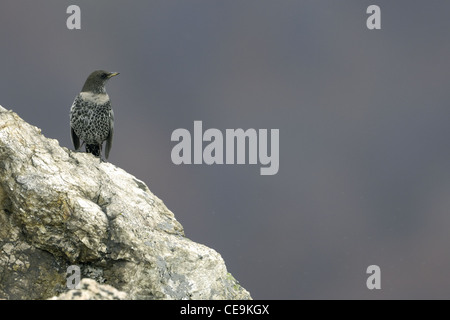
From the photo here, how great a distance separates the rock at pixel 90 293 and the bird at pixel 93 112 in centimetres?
693

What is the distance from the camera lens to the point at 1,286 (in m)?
8.72

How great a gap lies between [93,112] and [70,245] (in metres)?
4.87

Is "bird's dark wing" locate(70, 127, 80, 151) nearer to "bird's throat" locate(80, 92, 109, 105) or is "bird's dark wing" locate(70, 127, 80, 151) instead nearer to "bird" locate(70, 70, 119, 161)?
"bird" locate(70, 70, 119, 161)

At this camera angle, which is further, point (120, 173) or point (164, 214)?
point (120, 173)

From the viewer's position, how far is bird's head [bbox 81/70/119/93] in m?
13.1

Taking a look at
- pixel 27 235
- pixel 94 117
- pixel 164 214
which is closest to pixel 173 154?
pixel 94 117

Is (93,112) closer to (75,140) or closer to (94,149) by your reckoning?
(94,149)

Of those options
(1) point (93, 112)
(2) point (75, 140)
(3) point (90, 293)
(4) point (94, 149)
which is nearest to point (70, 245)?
(3) point (90, 293)

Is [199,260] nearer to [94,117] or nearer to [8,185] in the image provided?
[8,185]

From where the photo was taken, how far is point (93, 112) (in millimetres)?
13133

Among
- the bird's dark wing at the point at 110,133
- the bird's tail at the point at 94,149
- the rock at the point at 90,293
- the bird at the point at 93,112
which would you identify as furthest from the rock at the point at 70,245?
the bird's dark wing at the point at 110,133

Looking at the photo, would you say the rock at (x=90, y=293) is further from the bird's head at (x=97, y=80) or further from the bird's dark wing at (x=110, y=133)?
the bird's head at (x=97, y=80)

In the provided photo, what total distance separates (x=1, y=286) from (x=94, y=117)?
A: 209 inches

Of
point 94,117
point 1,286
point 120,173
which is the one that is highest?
point 94,117
